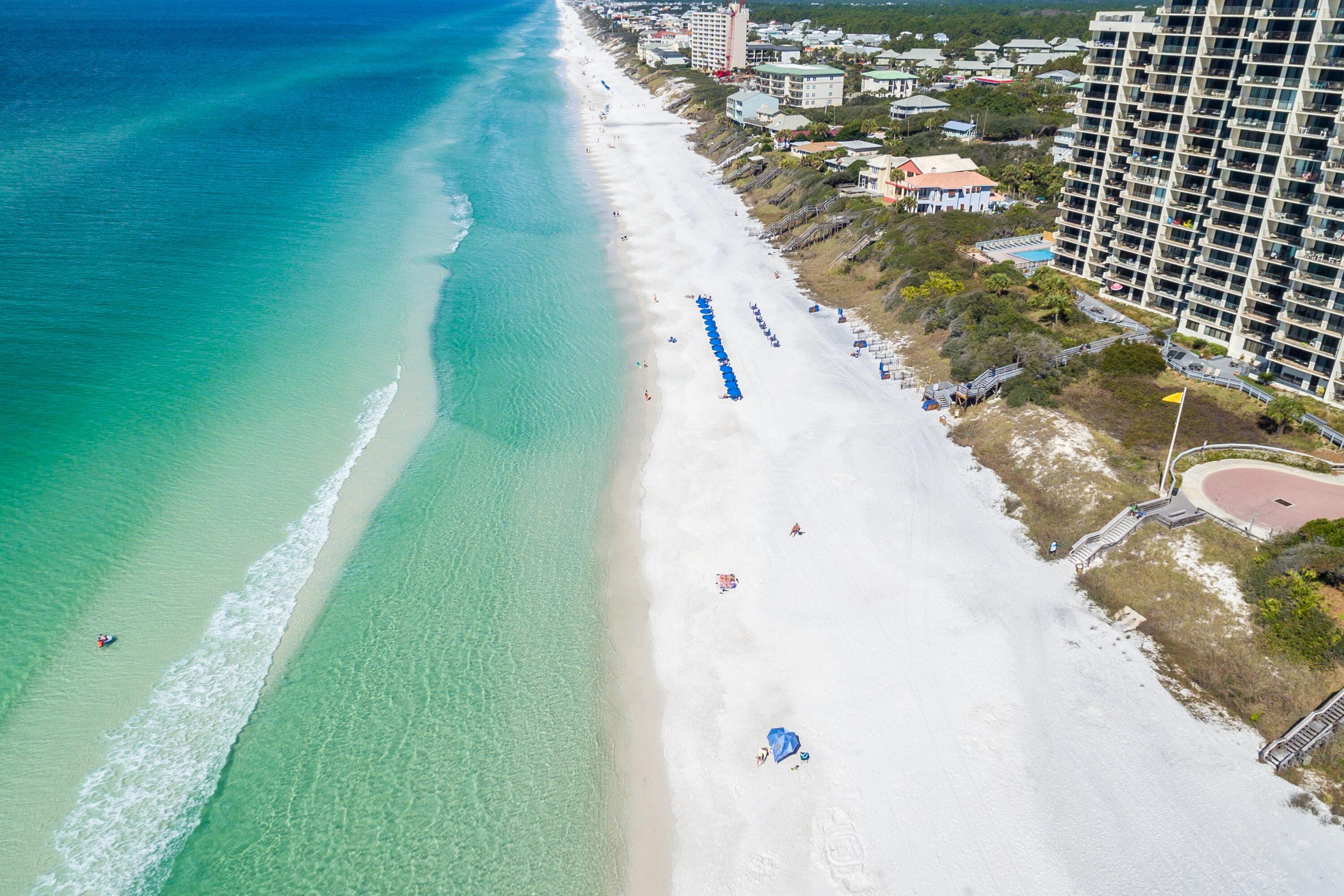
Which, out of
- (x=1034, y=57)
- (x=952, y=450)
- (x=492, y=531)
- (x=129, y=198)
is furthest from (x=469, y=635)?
(x=1034, y=57)

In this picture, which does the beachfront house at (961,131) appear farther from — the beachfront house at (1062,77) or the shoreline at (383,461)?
the shoreline at (383,461)

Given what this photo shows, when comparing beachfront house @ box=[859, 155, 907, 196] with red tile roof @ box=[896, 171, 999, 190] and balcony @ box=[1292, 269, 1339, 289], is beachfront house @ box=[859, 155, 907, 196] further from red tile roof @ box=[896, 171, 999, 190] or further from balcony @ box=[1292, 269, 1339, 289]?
balcony @ box=[1292, 269, 1339, 289]

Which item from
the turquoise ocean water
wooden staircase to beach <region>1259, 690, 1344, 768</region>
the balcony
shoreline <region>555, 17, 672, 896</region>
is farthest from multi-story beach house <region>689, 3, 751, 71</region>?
wooden staircase to beach <region>1259, 690, 1344, 768</region>

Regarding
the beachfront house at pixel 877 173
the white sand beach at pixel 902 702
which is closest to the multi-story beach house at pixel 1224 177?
the white sand beach at pixel 902 702

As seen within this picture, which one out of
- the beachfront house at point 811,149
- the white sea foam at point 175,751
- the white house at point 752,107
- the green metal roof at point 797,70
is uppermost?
the green metal roof at point 797,70

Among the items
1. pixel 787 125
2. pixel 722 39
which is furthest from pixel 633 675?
pixel 722 39

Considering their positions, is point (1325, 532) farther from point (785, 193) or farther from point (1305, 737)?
point (785, 193)

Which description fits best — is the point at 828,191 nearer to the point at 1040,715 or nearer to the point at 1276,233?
the point at 1276,233
